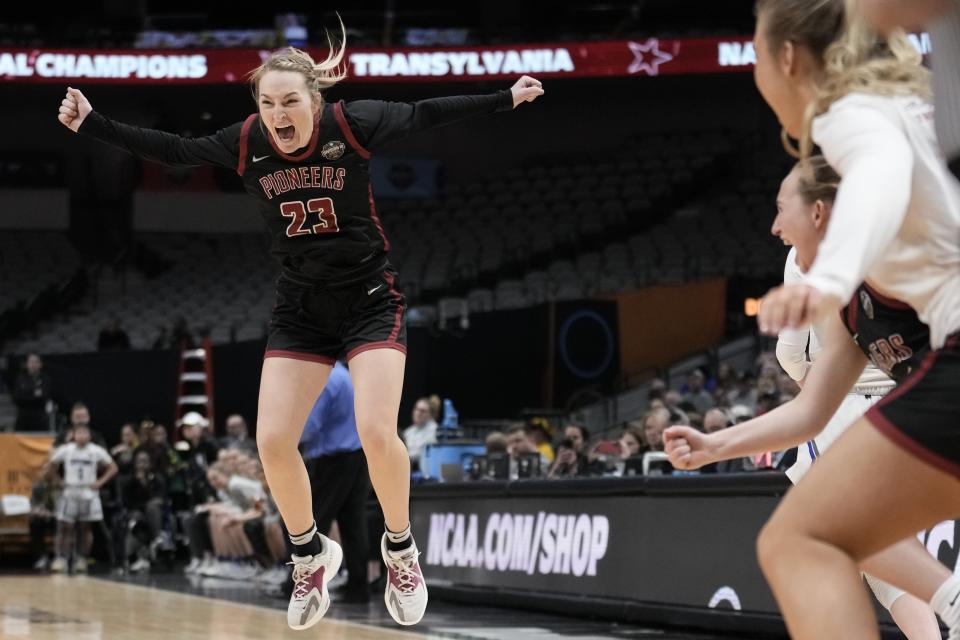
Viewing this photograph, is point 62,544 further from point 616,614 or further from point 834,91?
point 834,91

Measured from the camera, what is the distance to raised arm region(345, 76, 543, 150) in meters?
5.46

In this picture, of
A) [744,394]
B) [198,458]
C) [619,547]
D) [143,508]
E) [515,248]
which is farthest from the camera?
[515,248]

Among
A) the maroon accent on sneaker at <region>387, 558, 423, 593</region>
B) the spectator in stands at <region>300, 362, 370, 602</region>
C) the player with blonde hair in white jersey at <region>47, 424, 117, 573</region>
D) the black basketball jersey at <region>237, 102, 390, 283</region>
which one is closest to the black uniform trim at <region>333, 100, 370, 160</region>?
the black basketball jersey at <region>237, 102, 390, 283</region>

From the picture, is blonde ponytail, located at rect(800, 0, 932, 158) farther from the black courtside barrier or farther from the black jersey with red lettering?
the black courtside barrier

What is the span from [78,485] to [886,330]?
1413 centimetres

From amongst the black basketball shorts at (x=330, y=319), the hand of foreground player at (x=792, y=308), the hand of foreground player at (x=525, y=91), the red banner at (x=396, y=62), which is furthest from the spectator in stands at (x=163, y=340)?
the hand of foreground player at (x=792, y=308)

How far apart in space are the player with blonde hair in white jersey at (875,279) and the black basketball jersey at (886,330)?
28 centimetres

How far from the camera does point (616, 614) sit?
860 centimetres

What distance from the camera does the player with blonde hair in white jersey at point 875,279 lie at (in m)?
2.56

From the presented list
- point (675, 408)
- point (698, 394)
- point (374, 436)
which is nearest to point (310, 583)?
point (374, 436)

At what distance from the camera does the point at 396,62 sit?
22.9 metres

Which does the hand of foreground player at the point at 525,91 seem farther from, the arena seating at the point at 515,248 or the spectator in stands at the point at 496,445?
the arena seating at the point at 515,248

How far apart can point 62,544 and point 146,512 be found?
3.44 ft

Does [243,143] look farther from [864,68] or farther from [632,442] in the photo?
[632,442]
